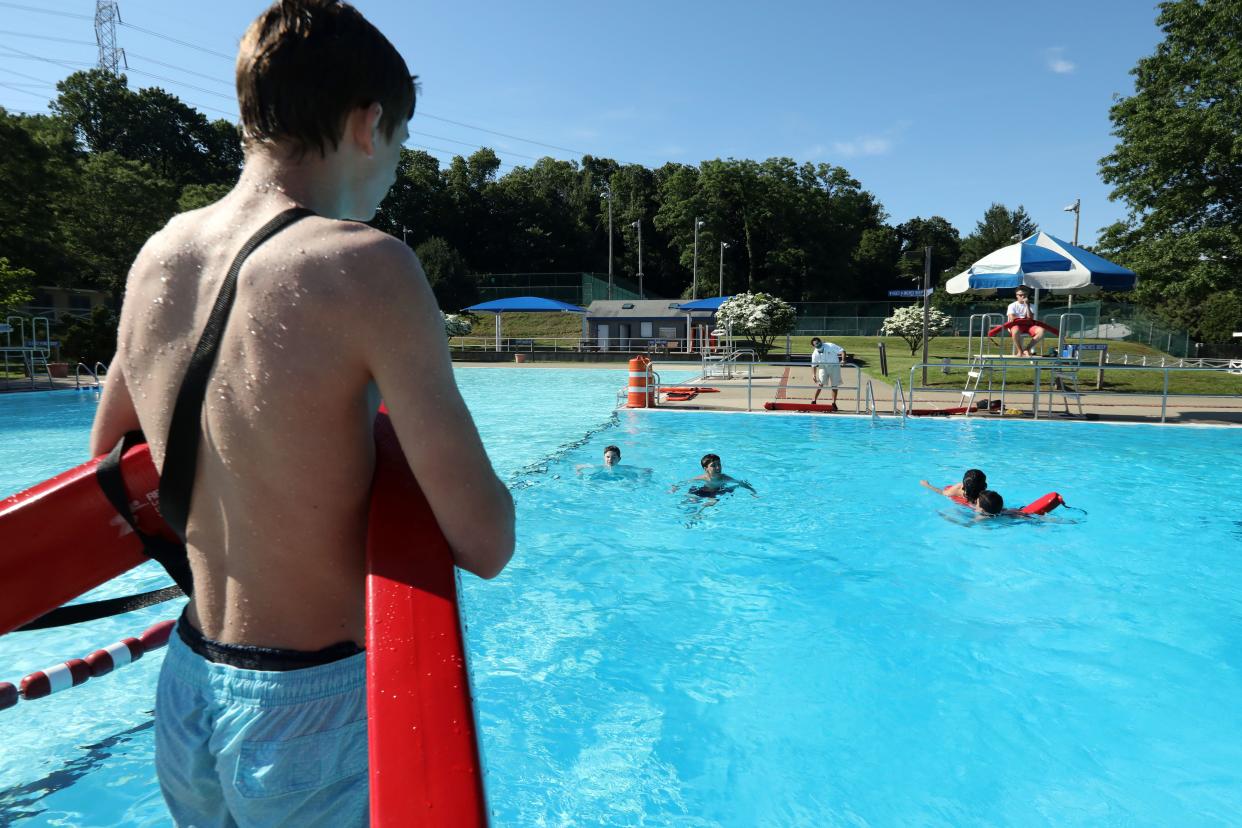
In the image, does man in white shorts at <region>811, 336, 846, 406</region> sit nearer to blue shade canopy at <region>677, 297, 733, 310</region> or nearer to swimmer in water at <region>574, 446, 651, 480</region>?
swimmer in water at <region>574, 446, 651, 480</region>

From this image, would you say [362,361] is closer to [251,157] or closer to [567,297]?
[251,157]

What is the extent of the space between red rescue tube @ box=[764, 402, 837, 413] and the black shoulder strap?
15093 millimetres

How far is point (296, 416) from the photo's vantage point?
1.05 meters

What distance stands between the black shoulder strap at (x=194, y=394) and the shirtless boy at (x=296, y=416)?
0.5 inches

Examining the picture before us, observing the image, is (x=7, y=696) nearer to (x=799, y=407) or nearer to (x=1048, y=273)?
(x=799, y=407)

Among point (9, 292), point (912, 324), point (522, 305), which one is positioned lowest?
point (912, 324)

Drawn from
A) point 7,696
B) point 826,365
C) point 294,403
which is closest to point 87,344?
point 826,365

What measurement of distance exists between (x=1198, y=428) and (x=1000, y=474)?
597cm

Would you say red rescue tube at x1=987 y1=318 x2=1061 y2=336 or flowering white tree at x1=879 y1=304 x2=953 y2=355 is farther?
flowering white tree at x1=879 y1=304 x2=953 y2=355

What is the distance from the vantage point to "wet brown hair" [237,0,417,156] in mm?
1073

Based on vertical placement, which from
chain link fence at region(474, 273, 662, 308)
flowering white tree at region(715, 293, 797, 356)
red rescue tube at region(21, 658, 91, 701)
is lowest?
red rescue tube at region(21, 658, 91, 701)

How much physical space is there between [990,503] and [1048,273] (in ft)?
28.1

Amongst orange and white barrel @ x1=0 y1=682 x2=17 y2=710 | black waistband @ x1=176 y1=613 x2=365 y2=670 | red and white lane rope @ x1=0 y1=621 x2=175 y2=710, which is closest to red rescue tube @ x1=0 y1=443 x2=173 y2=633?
black waistband @ x1=176 y1=613 x2=365 y2=670

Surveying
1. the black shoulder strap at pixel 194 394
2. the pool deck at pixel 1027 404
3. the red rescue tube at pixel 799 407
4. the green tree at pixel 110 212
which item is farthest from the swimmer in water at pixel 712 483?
the green tree at pixel 110 212
